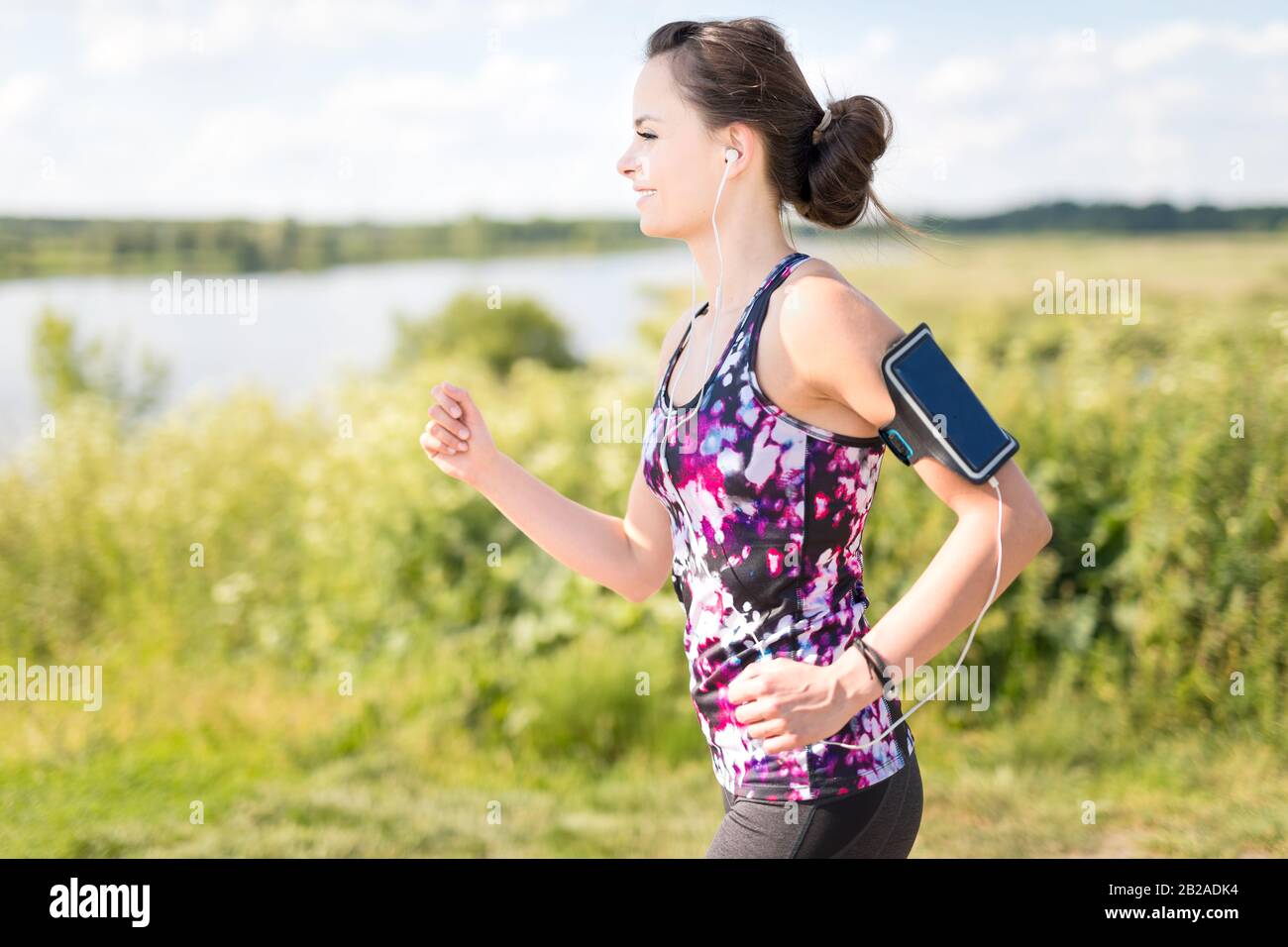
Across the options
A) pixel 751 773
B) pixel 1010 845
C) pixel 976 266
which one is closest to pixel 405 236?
pixel 976 266

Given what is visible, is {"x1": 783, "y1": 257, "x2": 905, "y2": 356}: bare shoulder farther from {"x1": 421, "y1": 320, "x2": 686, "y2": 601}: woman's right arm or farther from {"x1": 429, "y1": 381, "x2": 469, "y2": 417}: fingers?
{"x1": 429, "y1": 381, "x2": 469, "y2": 417}: fingers

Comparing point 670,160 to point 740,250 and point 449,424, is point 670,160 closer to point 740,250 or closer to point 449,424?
point 740,250

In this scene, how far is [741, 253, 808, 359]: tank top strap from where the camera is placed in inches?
67.4

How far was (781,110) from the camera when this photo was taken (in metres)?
1.89

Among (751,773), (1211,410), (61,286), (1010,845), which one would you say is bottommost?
(1010,845)

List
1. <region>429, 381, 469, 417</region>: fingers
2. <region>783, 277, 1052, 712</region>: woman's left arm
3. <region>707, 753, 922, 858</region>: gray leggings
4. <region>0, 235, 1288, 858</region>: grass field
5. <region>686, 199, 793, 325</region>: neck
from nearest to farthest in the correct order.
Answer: <region>783, 277, 1052, 712</region>: woman's left arm, <region>707, 753, 922, 858</region>: gray leggings, <region>686, 199, 793, 325</region>: neck, <region>429, 381, 469, 417</region>: fingers, <region>0, 235, 1288, 858</region>: grass field

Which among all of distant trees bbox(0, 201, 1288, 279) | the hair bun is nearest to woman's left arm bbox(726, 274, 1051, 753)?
the hair bun

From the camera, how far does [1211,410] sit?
14.5 feet

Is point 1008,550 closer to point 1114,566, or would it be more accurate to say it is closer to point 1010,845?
point 1010,845

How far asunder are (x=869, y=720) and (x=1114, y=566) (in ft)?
10.5

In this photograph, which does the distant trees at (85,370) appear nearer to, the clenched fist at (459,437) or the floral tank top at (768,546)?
the clenched fist at (459,437)

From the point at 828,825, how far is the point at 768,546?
16.5 inches

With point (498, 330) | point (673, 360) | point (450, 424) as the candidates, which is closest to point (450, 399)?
point (450, 424)
